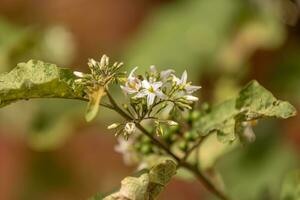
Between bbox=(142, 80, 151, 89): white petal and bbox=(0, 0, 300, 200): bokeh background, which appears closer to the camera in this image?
bbox=(142, 80, 151, 89): white petal

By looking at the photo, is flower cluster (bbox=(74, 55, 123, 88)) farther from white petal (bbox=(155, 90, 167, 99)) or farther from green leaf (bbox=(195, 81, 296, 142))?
green leaf (bbox=(195, 81, 296, 142))

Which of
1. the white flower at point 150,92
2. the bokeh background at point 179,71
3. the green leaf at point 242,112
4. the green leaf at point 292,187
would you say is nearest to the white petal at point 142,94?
the white flower at point 150,92

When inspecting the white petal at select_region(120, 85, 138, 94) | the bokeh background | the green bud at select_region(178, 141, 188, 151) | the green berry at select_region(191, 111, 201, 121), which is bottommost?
the green bud at select_region(178, 141, 188, 151)

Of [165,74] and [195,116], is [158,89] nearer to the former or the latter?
[165,74]

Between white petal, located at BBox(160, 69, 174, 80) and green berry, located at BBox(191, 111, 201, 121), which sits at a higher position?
white petal, located at BBox(160, 69, 174, 80)

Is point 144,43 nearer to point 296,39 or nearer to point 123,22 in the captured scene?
point 296,39

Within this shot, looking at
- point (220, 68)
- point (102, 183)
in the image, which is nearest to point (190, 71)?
point (220, 68)

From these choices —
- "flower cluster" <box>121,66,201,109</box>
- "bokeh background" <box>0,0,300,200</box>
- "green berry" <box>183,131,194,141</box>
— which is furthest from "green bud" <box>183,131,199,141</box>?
"bokeh background" <box>0,0,300,200</box>
